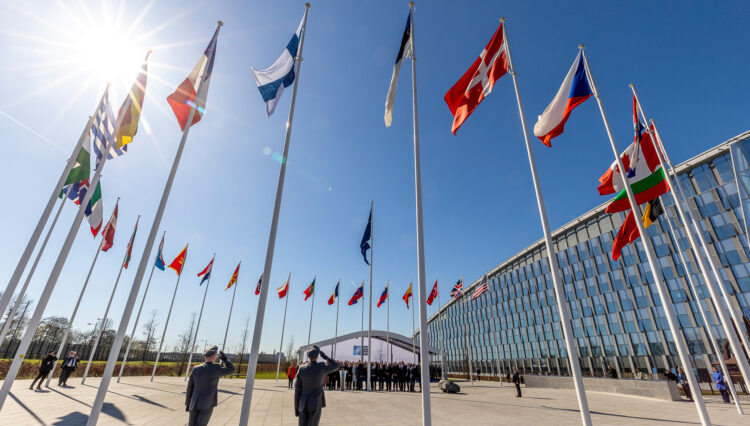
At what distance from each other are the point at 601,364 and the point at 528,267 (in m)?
21.2

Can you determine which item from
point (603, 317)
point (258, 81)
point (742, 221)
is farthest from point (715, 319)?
point (258, 81)

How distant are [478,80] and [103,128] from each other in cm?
1161

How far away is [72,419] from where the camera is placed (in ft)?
28.4

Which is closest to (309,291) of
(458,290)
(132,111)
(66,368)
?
(458,290)

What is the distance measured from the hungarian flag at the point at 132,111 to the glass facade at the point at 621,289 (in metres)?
34.0

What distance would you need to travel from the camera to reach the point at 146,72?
952 cm

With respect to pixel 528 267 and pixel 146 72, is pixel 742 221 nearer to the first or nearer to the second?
pixel 528 267

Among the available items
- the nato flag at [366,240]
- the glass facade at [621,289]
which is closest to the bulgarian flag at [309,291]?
the nato flag at [366,240]

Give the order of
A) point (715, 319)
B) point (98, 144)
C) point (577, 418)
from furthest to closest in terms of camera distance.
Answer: point (715, 319)
point (577, 418)
point (98, 144)

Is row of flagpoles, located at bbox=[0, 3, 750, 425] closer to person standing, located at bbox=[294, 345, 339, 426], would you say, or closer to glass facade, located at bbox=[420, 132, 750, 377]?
person standing, located at bbox=[294, 345, 339, 426]

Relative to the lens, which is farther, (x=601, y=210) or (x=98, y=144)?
(x=601, y=210)

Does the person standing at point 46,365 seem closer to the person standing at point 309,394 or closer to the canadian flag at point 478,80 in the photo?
the person standing at point 309,394

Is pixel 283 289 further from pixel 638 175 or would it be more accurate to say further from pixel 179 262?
pixel 638 175

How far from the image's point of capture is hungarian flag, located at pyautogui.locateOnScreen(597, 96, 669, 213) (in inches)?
397
